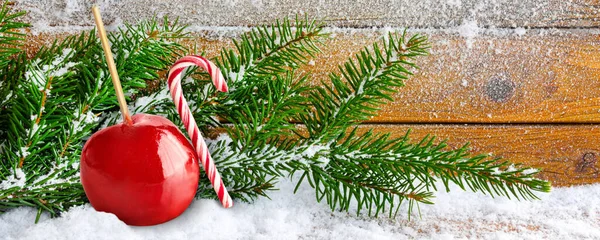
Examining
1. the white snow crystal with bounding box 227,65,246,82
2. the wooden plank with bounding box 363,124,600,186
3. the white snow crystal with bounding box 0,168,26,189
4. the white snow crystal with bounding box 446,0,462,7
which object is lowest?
the white snow crystal with bounding box 0,168,26,189

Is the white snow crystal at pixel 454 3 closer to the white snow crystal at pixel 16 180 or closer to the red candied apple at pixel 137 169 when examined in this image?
the red candied apple at pixel 137 169

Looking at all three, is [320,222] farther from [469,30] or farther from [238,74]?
[469,30]

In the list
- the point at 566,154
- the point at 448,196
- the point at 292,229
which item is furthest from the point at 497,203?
the point at 292,229

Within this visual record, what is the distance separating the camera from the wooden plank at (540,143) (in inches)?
34.8

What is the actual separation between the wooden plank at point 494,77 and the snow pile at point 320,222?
14cm

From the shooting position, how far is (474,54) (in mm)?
856

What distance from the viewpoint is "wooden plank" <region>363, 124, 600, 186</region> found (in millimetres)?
884

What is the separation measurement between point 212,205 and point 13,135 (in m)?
0.26

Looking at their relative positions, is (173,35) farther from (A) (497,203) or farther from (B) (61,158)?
(A) (497,203)

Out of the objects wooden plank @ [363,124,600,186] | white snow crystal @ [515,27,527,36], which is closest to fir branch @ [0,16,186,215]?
wooden plank @ [363,124,600,186]

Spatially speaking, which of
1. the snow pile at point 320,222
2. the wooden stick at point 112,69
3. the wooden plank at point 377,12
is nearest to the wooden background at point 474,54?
the wooden plank at point 377,12

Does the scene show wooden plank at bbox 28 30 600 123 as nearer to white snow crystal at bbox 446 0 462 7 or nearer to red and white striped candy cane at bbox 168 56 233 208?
white snow crystal at bbox 446 0 462 7

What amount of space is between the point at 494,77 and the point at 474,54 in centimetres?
5

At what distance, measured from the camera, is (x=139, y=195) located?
587mm
